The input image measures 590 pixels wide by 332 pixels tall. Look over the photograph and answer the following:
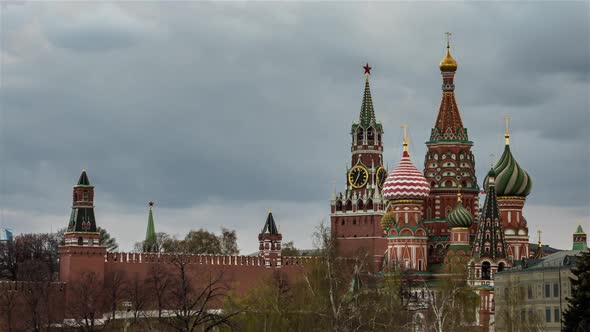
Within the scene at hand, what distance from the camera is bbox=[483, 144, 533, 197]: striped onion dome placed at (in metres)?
81.9

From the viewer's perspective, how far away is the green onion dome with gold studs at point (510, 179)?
81938 mm

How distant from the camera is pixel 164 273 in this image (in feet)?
253

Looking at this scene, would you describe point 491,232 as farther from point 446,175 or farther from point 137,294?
point 137,294

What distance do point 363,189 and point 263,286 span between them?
25.3 m

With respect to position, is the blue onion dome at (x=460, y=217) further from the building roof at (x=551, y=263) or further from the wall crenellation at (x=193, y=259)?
the building roof at (x=551, y=263)

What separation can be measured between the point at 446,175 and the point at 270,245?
34.9ft

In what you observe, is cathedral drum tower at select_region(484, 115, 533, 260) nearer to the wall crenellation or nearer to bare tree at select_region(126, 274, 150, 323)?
the wall crenellation

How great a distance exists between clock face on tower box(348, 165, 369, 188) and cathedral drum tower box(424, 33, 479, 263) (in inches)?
441

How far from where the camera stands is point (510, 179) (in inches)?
3231

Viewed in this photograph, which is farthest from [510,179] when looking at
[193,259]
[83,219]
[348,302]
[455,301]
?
[348,302]

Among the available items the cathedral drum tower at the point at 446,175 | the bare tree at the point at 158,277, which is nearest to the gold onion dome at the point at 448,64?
the cathedral drum tower at the point at 446,175

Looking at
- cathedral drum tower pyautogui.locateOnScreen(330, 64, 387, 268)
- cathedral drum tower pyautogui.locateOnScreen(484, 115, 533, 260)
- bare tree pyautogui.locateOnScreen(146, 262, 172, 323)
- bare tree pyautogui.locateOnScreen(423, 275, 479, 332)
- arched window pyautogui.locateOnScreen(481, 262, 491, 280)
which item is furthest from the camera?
cathedral drum tower pyautogui.locateOnScreen(330, 64, 387, 268)

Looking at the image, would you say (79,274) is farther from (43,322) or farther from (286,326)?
(286,326)

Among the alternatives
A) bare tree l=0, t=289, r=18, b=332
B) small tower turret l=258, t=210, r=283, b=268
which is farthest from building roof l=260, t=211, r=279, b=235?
bare tree l=0, t=289, r=18, b=332
